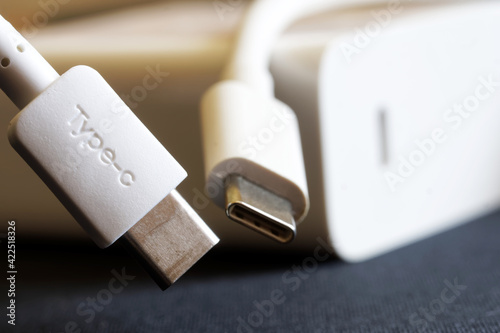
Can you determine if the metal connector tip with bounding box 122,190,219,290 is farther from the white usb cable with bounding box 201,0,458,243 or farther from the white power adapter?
the white power adapter

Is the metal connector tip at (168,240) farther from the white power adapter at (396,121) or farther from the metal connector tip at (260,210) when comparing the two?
the white power adapter at (396,121)

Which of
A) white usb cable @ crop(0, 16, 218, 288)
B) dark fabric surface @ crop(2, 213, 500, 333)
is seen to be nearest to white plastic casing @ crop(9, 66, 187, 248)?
white usb cable @ crop(0, 16, 218, 288)

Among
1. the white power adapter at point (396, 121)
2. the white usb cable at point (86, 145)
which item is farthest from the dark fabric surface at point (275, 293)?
the white usb cable at point (86, 145)

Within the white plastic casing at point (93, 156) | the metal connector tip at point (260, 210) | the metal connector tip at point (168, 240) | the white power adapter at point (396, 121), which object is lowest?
the white power adapter at point (396, 121)

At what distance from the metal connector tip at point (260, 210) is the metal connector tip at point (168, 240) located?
0.03 meters

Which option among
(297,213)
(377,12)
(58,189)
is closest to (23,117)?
(58,189)

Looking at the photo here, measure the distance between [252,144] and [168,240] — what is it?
8cm

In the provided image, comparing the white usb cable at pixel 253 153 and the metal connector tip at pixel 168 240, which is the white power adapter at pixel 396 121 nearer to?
the white usb cable at pixel 253 153

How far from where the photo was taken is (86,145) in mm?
302

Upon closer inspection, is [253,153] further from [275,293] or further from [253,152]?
[275,293]

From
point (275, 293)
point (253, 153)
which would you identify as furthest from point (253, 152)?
point (275, 293)

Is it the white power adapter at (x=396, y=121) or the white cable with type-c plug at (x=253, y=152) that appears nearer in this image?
the white cable with type-c plug at (x=253, y=152)

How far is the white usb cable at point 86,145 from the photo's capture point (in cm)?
30

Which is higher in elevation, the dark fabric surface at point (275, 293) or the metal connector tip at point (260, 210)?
the metal connector tip at point (260, 210)
